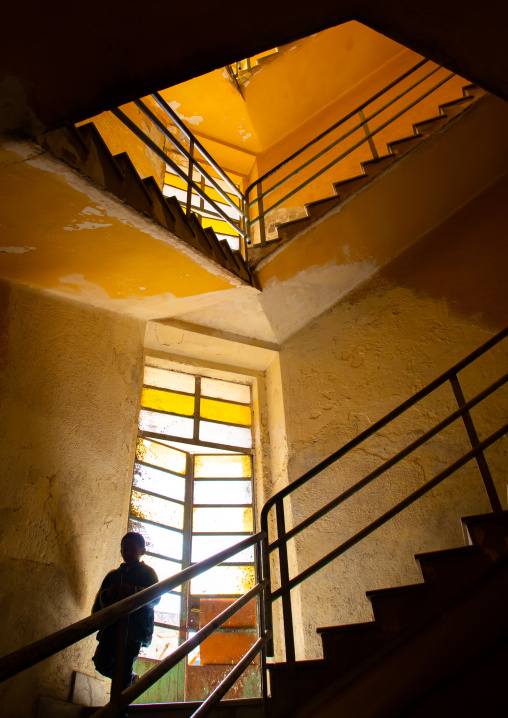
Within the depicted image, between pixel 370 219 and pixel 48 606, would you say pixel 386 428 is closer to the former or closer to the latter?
pixel 370 219

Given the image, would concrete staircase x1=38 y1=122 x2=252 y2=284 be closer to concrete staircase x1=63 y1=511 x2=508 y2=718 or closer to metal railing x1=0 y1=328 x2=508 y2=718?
metal railing x1=0 y1=328 x2=508 y2=718

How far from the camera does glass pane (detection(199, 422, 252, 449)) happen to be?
15.6 ft

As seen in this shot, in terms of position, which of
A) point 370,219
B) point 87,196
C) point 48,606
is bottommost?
point 48,606

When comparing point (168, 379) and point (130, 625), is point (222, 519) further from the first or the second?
point (130, 625)

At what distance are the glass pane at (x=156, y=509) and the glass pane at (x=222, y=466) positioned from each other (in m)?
0.40

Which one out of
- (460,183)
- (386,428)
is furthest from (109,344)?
(460,183)

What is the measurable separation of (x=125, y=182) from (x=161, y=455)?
2294 mm

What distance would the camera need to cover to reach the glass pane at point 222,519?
420 cm

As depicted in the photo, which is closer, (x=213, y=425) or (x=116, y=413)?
(x=116, y=413)

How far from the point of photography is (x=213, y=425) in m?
4.84

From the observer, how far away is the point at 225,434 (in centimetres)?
484

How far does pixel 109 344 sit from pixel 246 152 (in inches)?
174

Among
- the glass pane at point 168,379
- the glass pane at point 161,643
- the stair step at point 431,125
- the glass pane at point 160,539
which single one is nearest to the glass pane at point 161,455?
the glass pane at point 160,539

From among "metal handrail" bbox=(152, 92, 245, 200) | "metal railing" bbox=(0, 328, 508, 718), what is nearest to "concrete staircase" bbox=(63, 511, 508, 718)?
"metal railing" bbox=(0, 328, 508, 718)
